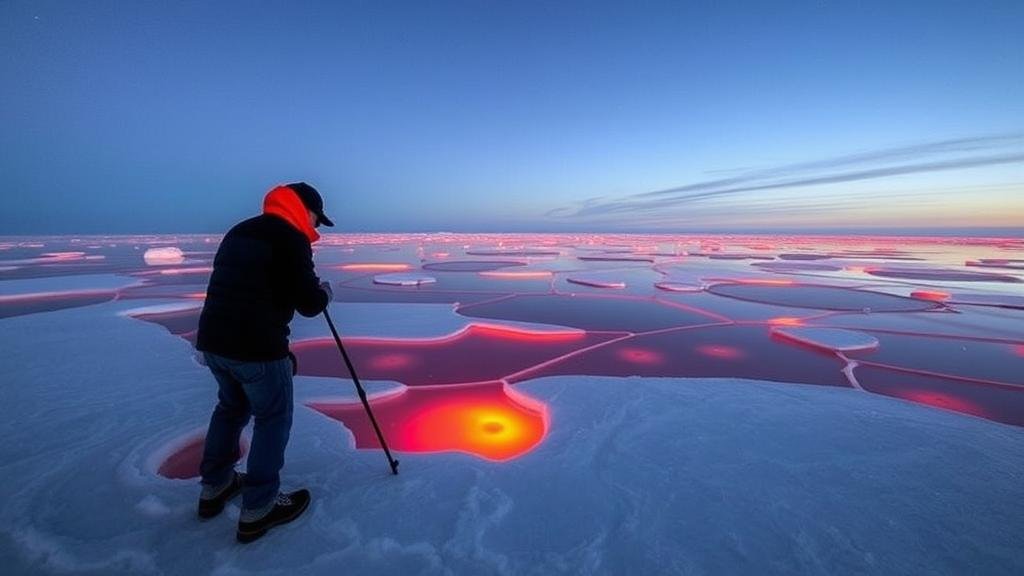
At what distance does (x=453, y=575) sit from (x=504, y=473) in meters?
0.76

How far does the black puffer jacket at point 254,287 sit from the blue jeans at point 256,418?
0.09 meters

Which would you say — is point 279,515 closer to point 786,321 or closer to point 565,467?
point 565,467

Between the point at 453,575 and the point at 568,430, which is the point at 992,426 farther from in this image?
the point at 453,575

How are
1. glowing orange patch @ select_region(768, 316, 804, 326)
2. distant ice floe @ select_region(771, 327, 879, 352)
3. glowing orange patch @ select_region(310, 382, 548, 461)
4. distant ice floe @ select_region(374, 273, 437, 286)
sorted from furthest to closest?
distant ice floe @ select_region(374, 273, 437, 286) → glowing orange patch @ select_region(768, 316, 804, 326) → distant ice floe @ select_region(771, 327, 879, 352) → glowing orange patch @ select_region(310, 382, 548, 461)

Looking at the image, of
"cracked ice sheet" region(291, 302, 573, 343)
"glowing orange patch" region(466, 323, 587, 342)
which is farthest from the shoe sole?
"glowing orange patch" region(466, 323, 587, 342)

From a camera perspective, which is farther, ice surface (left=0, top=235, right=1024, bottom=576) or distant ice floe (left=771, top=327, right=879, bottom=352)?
distant ice floe (left=771, top=327, right=879, bottom=352)

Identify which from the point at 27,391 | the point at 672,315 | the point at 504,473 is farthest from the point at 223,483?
the point at 672,315

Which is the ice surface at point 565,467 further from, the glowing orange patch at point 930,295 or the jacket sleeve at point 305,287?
the glowing orange patch at point 930,295

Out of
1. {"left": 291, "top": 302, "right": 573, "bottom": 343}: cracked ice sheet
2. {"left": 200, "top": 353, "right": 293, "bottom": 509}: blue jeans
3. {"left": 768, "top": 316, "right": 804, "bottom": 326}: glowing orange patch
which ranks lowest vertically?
{"left": 768, "top": 316, "right": 804, "bottom": 326}: glowing orange patch

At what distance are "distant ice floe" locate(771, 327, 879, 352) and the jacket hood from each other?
623 cm

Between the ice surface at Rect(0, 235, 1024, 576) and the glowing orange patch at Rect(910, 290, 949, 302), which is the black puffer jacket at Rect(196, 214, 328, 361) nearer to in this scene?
the ice surface at Rect(0, 235, 1024, 576)

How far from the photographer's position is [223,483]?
80.1 inches

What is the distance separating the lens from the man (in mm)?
1722

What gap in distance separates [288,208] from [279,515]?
142cm
